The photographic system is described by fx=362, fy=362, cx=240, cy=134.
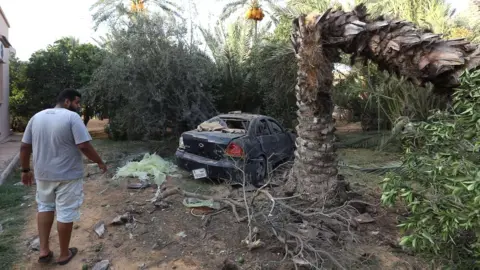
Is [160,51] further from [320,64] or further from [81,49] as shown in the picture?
[81,49]

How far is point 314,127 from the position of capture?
5.21 meters

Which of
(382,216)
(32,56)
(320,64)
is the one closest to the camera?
(320,64)

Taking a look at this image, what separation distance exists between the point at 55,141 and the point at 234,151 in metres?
3.38

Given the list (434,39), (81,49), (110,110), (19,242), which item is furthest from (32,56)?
(434,39)

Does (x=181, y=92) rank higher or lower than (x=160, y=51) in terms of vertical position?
lower

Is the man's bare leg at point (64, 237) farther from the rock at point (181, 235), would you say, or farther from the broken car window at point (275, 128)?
the broken car window at point (275, 128)

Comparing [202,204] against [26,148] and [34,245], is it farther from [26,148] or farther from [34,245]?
[26,148]

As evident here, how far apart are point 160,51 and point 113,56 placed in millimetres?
1476

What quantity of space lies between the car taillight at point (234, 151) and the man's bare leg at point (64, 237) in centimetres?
322

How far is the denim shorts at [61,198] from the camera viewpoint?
3801 mm

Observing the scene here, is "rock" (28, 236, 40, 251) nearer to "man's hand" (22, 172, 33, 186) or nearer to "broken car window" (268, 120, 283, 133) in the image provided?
"man's hand" (22, 172, 33, 186)

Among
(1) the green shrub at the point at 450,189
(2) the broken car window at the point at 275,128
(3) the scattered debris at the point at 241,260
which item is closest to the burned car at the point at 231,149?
(2) the broken car window at the point at 275,128

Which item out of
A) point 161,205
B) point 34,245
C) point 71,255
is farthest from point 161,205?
point 34,245

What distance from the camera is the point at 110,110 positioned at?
1348cm
